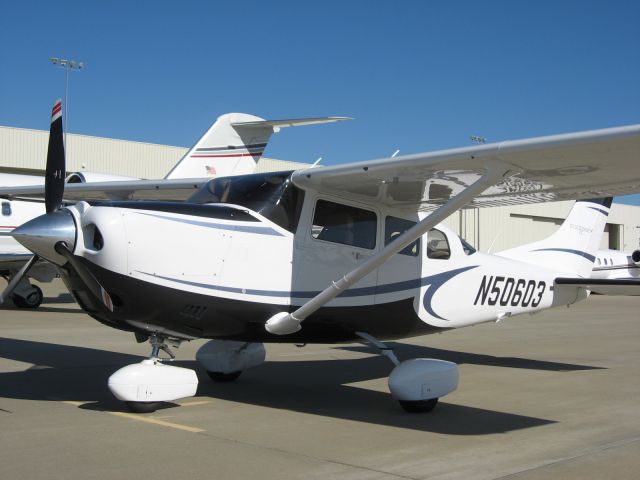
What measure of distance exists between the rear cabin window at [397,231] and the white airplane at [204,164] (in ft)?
38.6

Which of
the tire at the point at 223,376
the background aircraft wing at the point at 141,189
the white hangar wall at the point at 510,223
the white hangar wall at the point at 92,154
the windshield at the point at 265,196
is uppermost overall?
the white hangar wall at the point at 92,154

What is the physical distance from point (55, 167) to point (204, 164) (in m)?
13.7

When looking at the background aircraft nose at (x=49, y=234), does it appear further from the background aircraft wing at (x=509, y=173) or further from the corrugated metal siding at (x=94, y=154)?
the corrugated metal siding at (x=94, y=154)

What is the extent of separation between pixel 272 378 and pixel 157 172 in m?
32.0

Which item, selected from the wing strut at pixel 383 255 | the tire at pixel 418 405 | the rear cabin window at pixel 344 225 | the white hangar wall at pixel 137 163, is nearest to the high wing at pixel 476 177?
the wing strut at pixel 383 255

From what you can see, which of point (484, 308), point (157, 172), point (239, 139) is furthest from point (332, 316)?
point (157, 172)

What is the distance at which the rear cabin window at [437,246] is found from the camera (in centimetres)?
852

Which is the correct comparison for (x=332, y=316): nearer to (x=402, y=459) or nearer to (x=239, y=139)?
(x=402, y=459)

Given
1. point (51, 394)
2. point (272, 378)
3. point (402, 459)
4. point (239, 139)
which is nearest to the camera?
point (402, 459)

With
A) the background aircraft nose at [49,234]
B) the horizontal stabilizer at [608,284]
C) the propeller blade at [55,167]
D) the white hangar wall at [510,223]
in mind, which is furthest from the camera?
the white hangar wall at [510,223]

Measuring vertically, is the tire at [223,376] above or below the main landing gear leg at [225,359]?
below

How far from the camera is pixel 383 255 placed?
6.82 m

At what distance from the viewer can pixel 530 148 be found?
603cm

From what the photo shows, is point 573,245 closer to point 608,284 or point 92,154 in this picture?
point 608,284
